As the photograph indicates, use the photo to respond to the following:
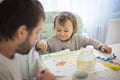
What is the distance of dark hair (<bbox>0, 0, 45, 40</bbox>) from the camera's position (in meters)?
0.95

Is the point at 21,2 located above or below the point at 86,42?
above

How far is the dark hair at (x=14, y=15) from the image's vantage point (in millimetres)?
945

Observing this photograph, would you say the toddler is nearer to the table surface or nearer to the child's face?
the child's face

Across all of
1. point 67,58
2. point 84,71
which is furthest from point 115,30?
point 84,71

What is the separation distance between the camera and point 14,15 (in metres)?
0.94

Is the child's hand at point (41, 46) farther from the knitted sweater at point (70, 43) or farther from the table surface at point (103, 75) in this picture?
the table surface at point (103, 75)

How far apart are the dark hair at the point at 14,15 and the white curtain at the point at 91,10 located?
1.37 meters

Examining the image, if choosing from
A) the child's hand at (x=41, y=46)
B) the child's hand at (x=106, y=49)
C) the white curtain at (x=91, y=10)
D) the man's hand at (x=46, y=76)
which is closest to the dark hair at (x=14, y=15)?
the man's hand at (x=46, y=76)

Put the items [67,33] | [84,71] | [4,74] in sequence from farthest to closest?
[67,33] → [84,71] → [4,74]

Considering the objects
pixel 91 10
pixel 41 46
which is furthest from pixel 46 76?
pixel 91 10

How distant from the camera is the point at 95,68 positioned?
1.26 metres

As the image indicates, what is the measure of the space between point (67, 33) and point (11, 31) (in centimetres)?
77

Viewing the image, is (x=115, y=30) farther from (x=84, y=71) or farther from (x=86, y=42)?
(x=84, y=71)

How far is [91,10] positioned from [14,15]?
1.77m
